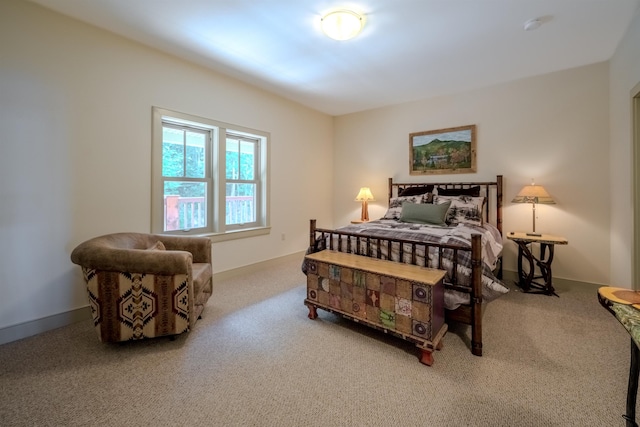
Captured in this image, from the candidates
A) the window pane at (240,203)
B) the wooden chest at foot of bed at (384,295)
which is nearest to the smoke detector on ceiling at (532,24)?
the wooden chest at foot of bed at (384,295)

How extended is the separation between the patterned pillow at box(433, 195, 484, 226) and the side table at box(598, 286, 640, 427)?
7.35 ft

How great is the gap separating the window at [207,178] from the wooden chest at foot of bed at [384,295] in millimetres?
1770

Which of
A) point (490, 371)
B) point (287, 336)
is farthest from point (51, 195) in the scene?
point (490, 371)

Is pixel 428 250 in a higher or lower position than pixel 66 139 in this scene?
lower

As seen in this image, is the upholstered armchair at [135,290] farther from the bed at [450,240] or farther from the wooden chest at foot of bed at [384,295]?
the bed at [450,240]

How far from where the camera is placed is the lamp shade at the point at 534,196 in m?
3.18

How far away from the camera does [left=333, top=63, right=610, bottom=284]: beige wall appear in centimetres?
317

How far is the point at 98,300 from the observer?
1.92m

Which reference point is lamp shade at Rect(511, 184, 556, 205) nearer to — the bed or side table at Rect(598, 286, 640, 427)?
the bed

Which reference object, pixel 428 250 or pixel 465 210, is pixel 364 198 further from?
pixel 428 250

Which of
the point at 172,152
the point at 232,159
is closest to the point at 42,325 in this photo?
the point at 172,152

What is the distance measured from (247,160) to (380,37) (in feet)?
7.76

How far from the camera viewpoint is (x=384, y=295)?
202 centimetres

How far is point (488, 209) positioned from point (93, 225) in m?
4.60
